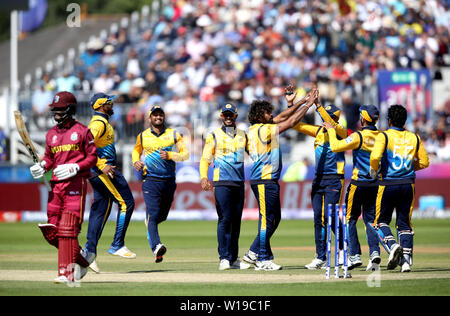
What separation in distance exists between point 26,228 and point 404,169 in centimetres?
1433

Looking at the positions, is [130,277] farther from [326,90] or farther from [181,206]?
[326,90]

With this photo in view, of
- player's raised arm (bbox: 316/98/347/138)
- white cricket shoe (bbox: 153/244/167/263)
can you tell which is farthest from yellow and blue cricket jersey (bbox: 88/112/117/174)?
player's raised arm (bbox: 316/98/347/138)

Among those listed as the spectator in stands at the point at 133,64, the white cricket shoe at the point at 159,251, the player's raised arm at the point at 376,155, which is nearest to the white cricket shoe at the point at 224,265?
the white cricket shoe at the point at 159,251

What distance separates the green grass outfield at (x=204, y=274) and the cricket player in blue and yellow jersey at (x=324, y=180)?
A: 1.59 feet

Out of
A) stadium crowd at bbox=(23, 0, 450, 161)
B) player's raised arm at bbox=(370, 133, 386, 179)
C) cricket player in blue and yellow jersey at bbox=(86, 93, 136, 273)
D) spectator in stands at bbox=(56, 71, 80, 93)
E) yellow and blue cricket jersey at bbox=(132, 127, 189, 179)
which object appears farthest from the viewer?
spectator in stands at bbox=(56, 71, 80, 93)

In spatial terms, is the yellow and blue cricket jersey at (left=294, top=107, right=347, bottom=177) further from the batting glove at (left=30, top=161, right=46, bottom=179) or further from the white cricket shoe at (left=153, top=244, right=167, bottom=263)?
the batting glove at (left=30, top=161, right=46, bottom=179)

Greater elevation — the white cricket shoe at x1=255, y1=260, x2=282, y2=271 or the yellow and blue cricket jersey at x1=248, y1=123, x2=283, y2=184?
the yellow and blue cricket jersey at x1=248, y1=123, x2=283, y2=184

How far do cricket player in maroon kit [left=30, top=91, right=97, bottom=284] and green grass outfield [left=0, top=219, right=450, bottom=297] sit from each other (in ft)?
1.35

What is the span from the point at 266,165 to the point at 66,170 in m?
3.50

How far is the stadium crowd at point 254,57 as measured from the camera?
30250 mm

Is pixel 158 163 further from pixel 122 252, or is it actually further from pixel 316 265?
pixel 316 265

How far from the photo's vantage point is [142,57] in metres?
34.8

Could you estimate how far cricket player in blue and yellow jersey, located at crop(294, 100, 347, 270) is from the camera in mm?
14297
